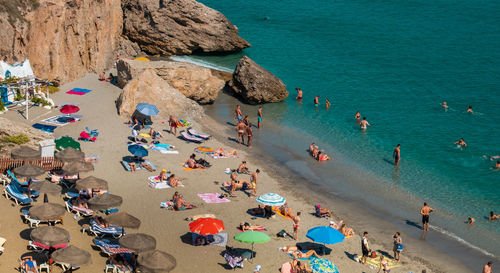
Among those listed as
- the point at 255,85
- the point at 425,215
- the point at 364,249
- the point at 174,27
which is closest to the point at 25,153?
the point at 364,249

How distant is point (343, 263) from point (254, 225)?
3.86 metres

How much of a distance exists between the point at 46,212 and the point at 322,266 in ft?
30.2

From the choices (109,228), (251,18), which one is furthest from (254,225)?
(251,18)

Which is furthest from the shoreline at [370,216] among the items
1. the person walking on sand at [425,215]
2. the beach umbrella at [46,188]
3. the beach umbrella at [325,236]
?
the beach umbrella at [46,188]

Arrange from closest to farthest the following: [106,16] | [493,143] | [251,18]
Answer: [493,143] → [106,16] → [251,18]

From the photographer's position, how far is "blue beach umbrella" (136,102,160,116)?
31109 mm

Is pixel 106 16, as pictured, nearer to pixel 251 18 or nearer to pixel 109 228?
pixel 251 18

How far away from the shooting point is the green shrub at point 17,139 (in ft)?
79.0

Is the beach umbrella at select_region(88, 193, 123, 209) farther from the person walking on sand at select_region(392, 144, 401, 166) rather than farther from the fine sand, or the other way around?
the person walking on sand at select_region(392, 144, 401, 166)

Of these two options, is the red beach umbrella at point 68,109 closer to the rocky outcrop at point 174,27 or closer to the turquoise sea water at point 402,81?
the turquoise sea water at point 402,81

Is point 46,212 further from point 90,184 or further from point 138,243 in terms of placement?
point 138,243

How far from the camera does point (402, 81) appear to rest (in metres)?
44.7

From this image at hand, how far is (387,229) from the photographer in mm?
23641

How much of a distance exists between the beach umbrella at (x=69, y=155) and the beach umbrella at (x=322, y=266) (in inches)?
429
